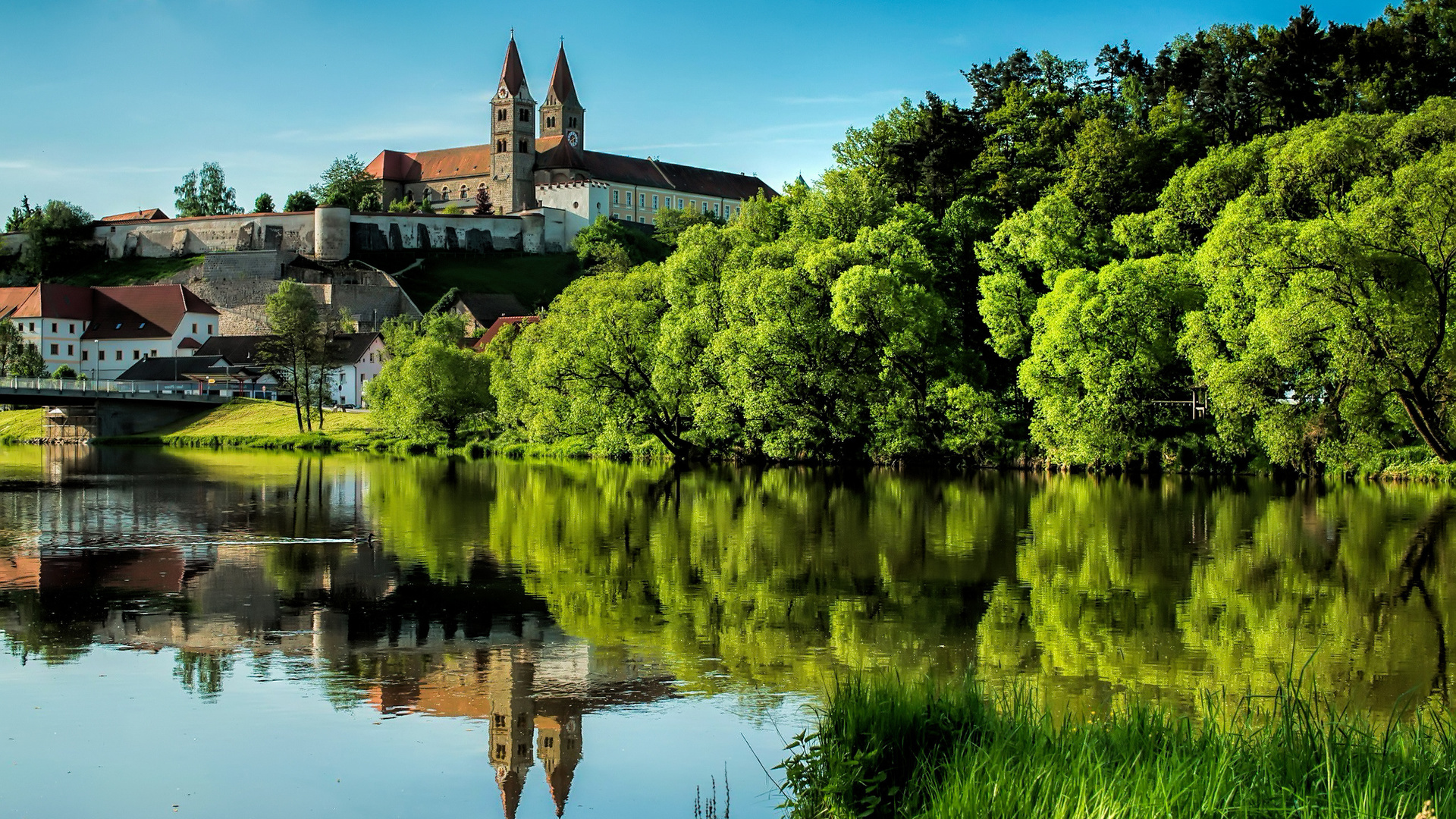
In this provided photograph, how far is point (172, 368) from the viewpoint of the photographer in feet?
312

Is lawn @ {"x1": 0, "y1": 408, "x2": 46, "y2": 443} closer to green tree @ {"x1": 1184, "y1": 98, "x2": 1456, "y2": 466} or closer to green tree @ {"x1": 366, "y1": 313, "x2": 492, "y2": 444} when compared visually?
green tree @ {"x1": 366, "y1": 313, "x2": 492, "y2": 444}

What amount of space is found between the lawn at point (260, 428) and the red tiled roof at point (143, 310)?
91.7ft

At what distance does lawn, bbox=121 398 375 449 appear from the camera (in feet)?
220

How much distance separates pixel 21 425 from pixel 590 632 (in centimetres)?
7706

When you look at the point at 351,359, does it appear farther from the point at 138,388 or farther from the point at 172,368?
the point at 138,388

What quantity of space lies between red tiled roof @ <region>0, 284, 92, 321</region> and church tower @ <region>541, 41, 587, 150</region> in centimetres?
5742

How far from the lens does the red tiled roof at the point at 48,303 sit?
10131cm

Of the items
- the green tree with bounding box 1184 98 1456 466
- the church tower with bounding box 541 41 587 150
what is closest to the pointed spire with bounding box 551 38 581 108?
the church tower with bounding box 541 41 587 150

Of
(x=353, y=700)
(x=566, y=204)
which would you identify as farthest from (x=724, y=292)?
(x=566, y=204)

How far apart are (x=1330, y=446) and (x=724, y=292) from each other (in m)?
21.6

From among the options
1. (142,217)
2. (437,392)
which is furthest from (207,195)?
(437,392)

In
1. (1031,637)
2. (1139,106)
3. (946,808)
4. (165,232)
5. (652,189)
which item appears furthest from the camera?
(652,189)

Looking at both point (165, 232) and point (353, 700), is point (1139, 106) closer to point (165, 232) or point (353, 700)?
point (353, 700)

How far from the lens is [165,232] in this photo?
11962cm
